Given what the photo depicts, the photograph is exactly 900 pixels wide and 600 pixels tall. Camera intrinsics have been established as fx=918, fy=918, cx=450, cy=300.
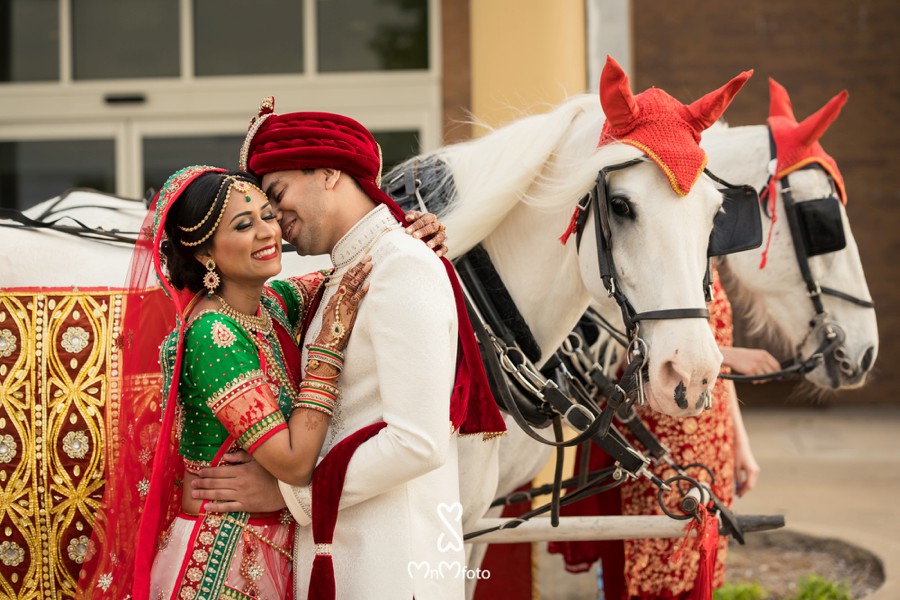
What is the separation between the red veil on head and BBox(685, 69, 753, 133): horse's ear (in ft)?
3.30

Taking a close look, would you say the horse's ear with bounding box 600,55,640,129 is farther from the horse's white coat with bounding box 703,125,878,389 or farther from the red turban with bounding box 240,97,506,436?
Result: the horse's white coat with bounding box 703,125,878,389

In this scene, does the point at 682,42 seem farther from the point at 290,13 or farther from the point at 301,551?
the point at 301,551

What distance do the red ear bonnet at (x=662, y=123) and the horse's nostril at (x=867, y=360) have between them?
1.23 metres

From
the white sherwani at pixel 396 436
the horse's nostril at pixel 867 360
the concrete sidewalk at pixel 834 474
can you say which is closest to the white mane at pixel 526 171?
the white sherwani at pixel 396 436

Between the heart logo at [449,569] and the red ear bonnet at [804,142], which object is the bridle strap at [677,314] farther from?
the red ear bonnet at [804,142]

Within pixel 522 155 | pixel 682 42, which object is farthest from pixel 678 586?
pixel 682 42

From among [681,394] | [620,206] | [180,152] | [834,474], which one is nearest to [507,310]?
[620,206]

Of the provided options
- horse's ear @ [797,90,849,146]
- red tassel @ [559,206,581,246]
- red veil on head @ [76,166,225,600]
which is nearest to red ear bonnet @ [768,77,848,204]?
horse's ear @ [797,90,849,146]

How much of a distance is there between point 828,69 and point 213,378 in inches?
315

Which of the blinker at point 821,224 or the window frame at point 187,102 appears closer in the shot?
the blinker at point 821,224

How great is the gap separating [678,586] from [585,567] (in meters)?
0.47

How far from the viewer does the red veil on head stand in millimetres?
1601

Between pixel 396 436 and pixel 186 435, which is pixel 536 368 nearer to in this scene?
pixel 396 436

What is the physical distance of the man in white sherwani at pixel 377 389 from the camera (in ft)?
4.94
